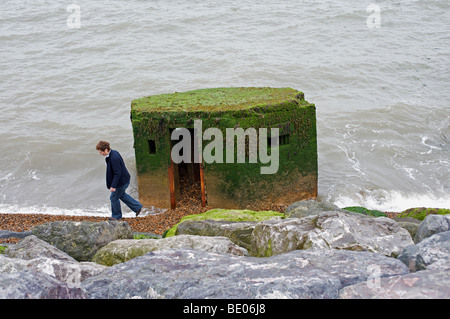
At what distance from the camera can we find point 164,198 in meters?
9.77

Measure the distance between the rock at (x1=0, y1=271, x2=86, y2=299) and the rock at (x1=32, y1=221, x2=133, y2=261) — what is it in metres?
2.83

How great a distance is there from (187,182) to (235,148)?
176cm

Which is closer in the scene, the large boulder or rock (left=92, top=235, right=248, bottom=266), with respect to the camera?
the large boulder

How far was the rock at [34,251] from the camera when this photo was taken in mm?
5312

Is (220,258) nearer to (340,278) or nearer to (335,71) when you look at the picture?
(340,278)

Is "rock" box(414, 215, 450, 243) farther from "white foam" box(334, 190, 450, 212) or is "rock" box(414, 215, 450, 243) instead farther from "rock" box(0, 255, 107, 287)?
"white foam" box(334, 190, 450, 212)

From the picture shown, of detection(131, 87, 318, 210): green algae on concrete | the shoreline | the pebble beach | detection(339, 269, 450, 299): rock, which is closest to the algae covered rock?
the shoreline

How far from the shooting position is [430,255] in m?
4.13

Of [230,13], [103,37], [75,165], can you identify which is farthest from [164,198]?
[230,13]

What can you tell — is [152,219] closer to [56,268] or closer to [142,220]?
[142,220]

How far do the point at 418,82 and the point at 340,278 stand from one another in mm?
20264

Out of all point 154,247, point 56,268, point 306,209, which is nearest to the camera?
point 56,268

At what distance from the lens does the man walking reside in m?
8.31

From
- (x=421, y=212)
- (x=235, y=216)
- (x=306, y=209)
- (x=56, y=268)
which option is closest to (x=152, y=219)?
(x=235, y=216)
